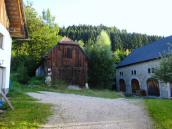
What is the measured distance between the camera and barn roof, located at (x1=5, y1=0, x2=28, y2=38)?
49.0 feet

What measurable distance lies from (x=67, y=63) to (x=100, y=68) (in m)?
5.81

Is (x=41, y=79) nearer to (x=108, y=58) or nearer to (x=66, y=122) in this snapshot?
(x=108, y=58)

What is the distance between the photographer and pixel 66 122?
9539 mm

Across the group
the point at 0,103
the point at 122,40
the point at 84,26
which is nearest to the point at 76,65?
the point at 0,103

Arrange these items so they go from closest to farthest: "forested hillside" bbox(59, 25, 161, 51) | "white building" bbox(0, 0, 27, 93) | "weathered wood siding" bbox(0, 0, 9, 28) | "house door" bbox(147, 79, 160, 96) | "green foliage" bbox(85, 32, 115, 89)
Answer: "weathered wood siding" bbox(0, 0, 9, 28) → "white building" bbox(0, 0, 27, 93) → "house door" bbox(147, 79, 160, 96) → "green foliage" bbox(85, 32, 115, 89) → "forested hillside" bbox(59, 25, 161, 51)

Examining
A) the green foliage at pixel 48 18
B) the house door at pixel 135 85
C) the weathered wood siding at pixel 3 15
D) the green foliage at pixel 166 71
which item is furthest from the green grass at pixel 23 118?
the green foliage at pixel 48 18

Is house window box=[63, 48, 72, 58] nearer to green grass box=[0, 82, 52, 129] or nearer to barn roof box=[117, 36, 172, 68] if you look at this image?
barn roof box=[117, 36, 172, 68]

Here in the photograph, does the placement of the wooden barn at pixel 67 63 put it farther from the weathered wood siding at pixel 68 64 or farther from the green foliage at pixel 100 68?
the green foliage at pixel 100 68

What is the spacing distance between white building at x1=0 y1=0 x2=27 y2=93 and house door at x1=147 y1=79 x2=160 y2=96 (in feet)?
78.9

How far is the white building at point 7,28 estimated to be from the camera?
585 inches

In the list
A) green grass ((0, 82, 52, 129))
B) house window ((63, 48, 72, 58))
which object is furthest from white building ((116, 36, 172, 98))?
green grass ((0, 82, 52, 129))

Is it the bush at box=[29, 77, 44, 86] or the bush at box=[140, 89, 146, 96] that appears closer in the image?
the bush at box=[29, 77, 44, 86]

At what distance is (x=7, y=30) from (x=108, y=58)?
24646mm

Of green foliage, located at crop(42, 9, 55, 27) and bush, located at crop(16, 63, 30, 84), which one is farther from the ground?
green foliage, located at crop(42, 9, 55, 27)
